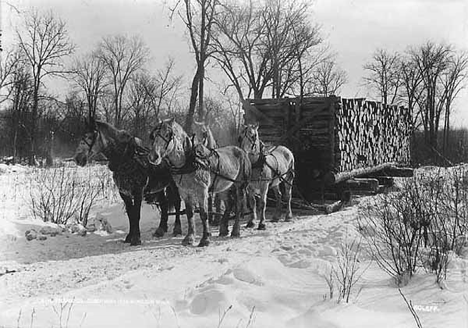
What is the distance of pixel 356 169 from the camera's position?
39.6 feet

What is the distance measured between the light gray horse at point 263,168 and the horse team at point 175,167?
2 centimetres

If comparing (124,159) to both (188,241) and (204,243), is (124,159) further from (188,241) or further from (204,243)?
(204,243)

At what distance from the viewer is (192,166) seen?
695 cm

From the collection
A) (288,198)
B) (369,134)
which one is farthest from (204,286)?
(369,134)

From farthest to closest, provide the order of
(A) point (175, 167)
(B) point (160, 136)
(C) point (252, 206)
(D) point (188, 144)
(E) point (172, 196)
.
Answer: (C) point (252, 206), (E) point (172, 196), (D) point (188, 144), (A) point (175, 167), (B) point (160, 136)

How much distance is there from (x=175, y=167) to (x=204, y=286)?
9.22 feet

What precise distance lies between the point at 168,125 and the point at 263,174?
292 cm

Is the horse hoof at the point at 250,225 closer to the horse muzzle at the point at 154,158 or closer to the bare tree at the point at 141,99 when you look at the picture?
the bare tree at the point at 141,99

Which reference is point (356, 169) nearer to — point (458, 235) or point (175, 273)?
point (458, 235)

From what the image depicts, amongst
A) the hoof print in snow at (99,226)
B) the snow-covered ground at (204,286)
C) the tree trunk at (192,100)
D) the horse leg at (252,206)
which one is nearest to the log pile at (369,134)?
the horse leg at (252,206)

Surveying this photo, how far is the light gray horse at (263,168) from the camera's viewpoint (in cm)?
852

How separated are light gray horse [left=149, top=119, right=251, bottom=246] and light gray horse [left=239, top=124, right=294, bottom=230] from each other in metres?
0.73

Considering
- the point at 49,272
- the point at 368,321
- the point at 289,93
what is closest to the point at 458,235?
the point at 368,321

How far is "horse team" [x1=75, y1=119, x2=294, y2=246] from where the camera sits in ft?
22.7
